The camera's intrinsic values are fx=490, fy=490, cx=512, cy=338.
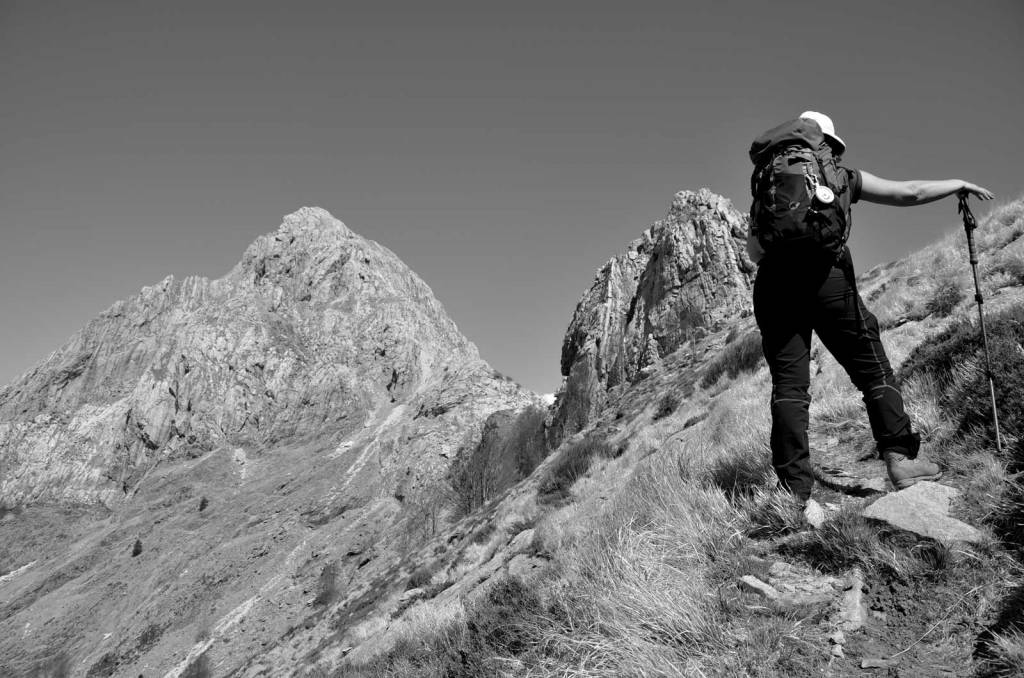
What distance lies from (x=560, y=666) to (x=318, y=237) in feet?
569

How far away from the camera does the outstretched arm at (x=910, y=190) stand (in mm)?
3729

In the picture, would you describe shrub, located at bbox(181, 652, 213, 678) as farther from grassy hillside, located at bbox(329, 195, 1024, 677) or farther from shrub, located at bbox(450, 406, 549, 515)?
grassy hillside, located at bbox(329, 195, 1024, 677)

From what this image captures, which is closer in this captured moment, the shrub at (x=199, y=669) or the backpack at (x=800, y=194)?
the backpack at (x=800, y=194)

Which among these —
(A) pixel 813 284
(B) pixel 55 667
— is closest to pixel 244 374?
(B) pixel 55 667

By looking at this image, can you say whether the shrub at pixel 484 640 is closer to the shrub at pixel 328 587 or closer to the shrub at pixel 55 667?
the shrub at pixel 328 587

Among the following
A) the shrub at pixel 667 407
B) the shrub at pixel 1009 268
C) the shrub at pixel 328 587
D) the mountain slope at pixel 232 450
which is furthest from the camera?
the mountain slope at pixel 232 450

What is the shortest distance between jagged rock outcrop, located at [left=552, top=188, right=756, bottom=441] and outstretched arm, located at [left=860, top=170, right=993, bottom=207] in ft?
144

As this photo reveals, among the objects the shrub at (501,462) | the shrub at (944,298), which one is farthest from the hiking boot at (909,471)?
the shrub at (501,462)

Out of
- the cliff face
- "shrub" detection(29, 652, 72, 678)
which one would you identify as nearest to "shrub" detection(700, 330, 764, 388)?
"shrub" detection(29, 652, 72, 678)

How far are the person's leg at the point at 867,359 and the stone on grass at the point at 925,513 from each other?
1.07ft

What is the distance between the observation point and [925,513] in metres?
2.70

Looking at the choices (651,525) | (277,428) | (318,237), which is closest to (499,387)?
(277,428)

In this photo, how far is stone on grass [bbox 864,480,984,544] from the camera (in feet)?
8.31

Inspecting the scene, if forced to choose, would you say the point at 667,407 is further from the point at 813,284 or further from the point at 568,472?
the point at 813,284
